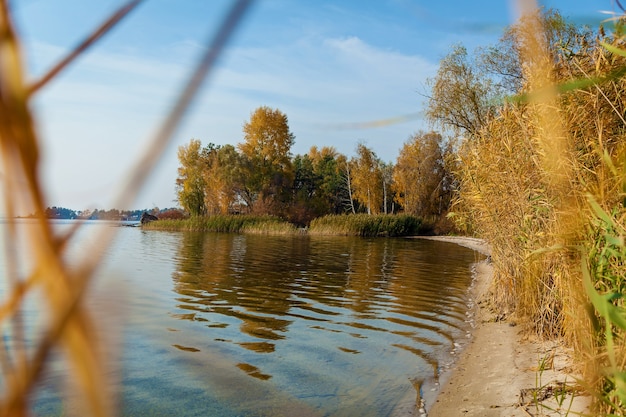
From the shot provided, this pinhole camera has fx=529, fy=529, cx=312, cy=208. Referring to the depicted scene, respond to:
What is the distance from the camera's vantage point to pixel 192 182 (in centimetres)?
4612

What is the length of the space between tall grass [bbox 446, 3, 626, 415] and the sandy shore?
297 mm

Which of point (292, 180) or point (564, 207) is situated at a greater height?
point (292, 180)

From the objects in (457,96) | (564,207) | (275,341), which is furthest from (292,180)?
(564,207)

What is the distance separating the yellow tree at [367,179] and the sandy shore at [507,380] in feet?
141

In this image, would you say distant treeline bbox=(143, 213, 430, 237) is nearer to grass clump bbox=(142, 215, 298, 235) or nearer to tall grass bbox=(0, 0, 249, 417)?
grass clump bbox=(142, 215, 298, 235)

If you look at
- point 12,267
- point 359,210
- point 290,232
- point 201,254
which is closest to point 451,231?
point 290,232

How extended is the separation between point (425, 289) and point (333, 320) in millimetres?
3718

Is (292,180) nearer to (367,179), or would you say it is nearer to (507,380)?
(367,179)

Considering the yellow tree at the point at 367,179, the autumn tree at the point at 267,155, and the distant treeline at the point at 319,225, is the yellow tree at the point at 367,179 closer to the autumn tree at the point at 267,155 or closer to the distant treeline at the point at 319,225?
the autumn tree at the point at 267,155

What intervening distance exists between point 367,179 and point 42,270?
49580 millimetres

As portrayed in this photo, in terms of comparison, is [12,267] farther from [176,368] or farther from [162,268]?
[162,268]

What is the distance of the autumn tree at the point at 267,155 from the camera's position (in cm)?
4678

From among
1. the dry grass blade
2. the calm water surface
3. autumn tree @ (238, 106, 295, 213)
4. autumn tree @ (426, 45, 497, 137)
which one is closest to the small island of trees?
autumn tree @ (238, 106, 295, 213)

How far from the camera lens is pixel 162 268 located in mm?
12805
